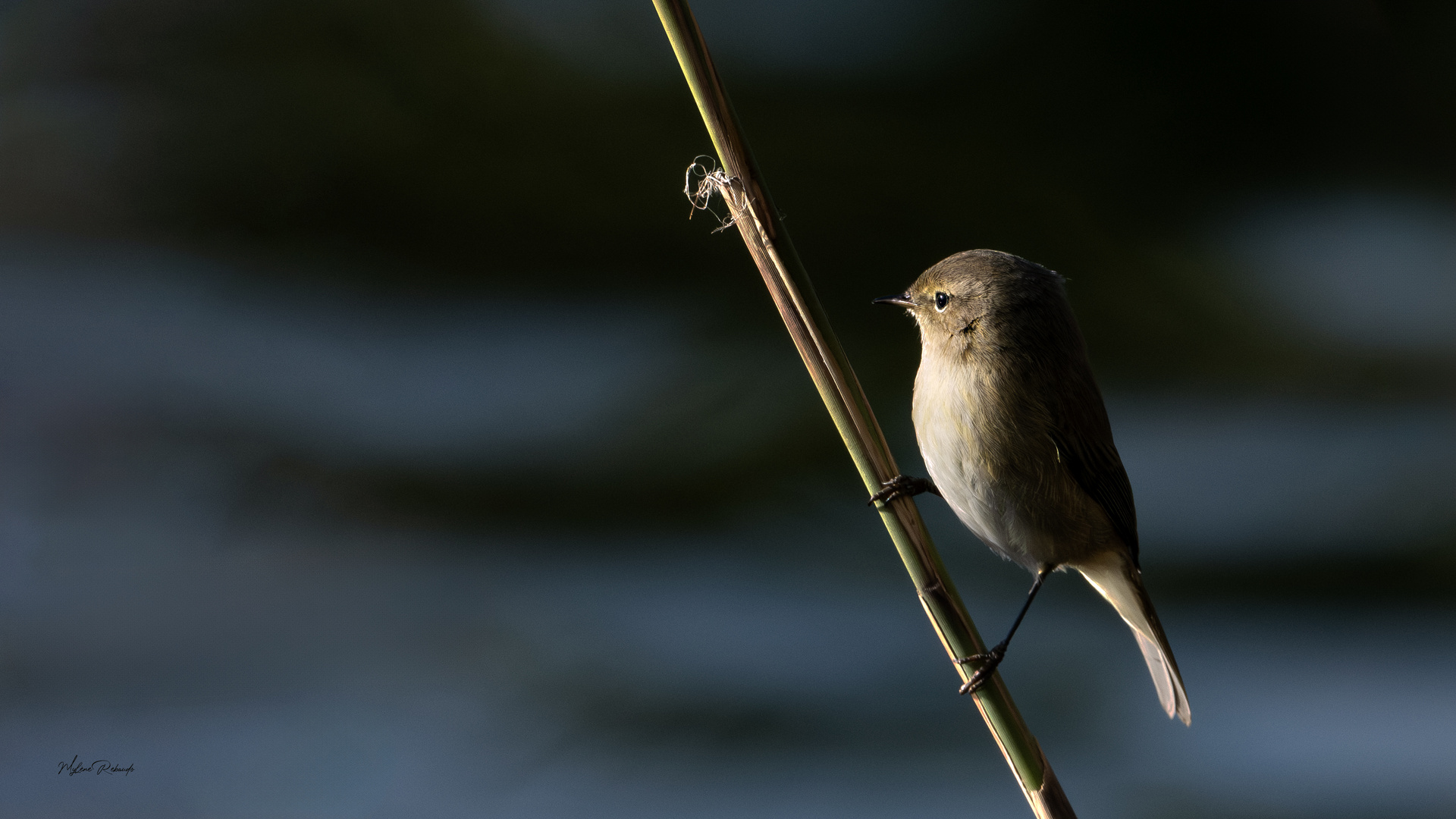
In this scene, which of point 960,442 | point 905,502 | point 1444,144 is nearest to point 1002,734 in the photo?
point 905,502

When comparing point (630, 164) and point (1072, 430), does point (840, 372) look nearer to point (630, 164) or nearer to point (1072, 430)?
point (1072, 430)

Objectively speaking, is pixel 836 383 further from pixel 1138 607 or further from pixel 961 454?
pixel 1138 607

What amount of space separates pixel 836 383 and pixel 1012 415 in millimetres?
346

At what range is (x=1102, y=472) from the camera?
2.85 feet

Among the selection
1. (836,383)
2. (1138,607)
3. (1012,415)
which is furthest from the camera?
(1138,607)

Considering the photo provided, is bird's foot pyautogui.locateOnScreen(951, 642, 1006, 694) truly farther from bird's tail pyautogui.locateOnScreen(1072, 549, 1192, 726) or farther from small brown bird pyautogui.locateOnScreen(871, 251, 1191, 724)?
bird's tail pyautogui.locateOnScreen(1072, 549, 1192, 726)

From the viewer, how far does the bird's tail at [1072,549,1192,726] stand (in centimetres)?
93

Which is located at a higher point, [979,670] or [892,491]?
[892,491]

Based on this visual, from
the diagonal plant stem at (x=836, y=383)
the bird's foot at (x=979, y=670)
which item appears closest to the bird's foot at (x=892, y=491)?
the diagonal plant stem at (x=836, y=383)

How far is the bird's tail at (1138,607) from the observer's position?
0.93m

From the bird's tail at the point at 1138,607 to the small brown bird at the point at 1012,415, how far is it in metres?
0.04

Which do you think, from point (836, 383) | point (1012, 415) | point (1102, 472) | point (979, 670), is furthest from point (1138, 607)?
point (836, 383)

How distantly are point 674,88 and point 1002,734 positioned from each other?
4.29 ft

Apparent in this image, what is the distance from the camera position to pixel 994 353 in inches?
30.9
